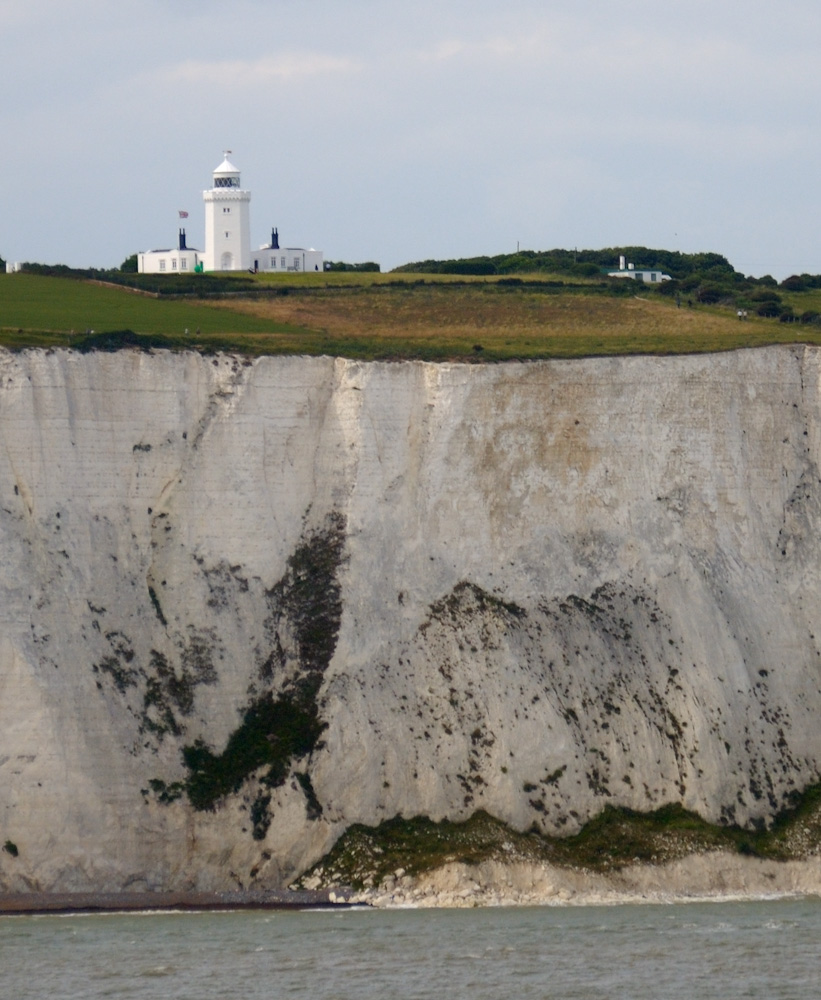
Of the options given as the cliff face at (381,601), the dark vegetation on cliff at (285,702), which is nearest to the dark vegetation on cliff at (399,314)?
the cliff face at (381,601)

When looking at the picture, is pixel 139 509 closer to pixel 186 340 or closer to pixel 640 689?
pixel 186 340

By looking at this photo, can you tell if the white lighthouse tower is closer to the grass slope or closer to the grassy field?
the grassy field

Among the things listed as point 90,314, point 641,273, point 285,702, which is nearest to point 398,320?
point 90,314

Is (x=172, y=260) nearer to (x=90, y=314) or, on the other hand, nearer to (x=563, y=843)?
(x=90, y=314)

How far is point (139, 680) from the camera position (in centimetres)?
5138

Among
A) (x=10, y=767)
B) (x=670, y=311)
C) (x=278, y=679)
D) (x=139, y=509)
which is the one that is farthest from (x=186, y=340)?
(x=670, y=311)

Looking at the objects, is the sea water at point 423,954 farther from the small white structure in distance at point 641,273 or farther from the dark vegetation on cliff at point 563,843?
the small white structure in distance at point 641,273

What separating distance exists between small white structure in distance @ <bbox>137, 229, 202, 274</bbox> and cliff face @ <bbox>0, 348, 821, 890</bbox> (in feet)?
89.6

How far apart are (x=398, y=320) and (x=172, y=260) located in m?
20.4

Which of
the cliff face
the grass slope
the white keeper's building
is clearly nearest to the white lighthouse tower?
the white keeper's building

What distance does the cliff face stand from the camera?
5031 cm

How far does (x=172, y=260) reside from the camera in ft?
272

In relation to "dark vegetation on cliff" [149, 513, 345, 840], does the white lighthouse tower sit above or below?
above

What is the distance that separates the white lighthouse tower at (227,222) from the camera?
80.6m
